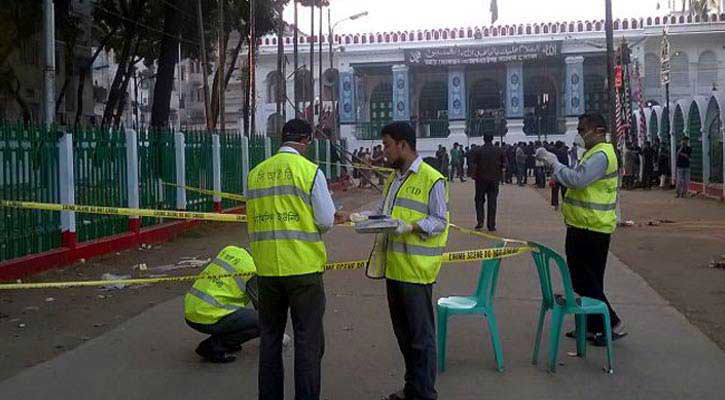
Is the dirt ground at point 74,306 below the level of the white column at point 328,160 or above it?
below

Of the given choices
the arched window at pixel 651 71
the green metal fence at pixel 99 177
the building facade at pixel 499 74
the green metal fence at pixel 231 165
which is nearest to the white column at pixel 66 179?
the green metal fence at pixel 99 177

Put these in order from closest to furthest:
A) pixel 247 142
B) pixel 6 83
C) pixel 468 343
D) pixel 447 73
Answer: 1. pixel 468 343
2. pixel 247 142
3. pixel 6 83
4. pixel 447 73

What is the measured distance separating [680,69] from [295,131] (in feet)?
159

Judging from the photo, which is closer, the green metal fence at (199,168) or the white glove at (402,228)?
the white glove at (402,228)

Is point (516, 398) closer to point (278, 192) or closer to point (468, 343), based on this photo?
point (468, 343)

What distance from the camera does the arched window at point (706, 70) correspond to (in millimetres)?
49344

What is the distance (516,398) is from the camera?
5.73 m

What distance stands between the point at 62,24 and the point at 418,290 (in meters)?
27.5

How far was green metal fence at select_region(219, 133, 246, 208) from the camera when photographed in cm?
1858

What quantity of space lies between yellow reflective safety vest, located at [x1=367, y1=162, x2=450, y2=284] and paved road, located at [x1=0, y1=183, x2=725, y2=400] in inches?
39.7

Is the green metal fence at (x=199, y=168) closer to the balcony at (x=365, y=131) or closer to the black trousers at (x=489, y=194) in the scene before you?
the black trousers at (x=489, y=194)

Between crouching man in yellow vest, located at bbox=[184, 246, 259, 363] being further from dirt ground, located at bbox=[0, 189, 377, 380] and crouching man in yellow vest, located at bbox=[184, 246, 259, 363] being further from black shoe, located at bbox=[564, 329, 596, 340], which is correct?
black shoe, located at bbox=[564, 329, 596, 340]

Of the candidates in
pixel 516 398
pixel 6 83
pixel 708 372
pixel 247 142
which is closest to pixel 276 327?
pixel 516 398

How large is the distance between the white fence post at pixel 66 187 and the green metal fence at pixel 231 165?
6.75 meters
